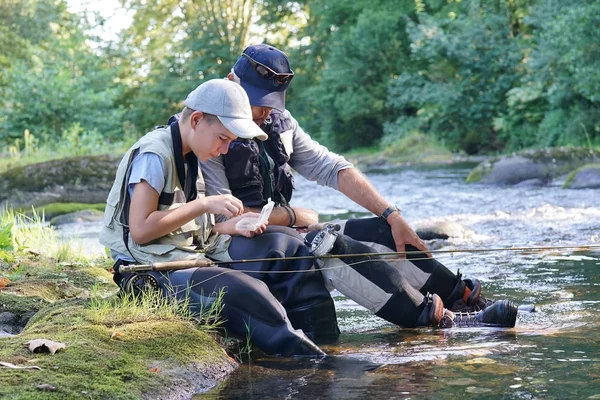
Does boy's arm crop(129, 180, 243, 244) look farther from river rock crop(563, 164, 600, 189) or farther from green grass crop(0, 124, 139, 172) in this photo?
green grass crop(0, 124, 139, 172)

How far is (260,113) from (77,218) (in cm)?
909

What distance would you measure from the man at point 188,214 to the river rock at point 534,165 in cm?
1373

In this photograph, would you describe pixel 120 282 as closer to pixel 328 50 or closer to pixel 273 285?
pixel 273 285

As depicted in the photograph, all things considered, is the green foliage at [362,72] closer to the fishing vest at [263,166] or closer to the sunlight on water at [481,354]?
the sunlight on water at [481,354]

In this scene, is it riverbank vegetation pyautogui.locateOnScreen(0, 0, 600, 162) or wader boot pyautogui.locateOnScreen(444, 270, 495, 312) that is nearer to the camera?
wader boot pyautogui.locateOnScreen(444, 270, 495, 312)

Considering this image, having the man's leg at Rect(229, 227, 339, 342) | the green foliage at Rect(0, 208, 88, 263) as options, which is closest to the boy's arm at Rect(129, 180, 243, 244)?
the man's leg at Rect(229, 227, 339, 342)

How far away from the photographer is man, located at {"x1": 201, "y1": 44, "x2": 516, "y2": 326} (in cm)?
481

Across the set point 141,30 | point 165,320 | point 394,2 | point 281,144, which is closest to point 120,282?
point 165,320

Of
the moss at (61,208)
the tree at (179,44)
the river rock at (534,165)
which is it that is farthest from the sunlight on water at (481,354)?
the tree at (179,44)

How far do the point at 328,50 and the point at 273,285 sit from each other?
3855 cm

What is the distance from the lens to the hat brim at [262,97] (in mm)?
4793

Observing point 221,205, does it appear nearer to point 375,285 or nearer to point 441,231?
point 375,285

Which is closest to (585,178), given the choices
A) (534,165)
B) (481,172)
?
(534,165)

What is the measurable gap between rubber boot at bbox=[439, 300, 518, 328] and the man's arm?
0.41 m
